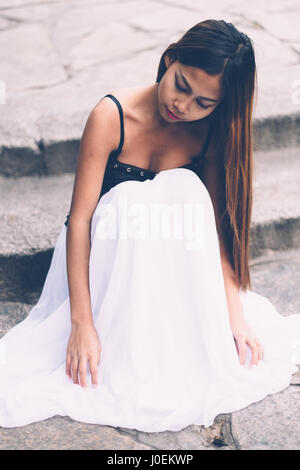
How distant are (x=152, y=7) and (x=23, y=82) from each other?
1502mm

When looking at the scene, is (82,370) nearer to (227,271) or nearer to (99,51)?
(227,271)

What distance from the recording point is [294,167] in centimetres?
279

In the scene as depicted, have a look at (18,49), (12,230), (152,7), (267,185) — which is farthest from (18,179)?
(152,7)

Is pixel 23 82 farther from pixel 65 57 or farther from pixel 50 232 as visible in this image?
pixel 50 232

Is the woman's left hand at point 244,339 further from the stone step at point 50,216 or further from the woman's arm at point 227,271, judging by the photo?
the stone step at point 50,216

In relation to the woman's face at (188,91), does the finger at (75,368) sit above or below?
below

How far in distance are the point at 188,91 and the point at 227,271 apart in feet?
2.17

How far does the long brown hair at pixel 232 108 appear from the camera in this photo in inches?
62.8

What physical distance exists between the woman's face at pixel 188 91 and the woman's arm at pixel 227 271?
0.84ft

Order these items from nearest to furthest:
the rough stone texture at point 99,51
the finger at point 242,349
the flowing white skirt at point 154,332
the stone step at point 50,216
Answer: the flowing white skirt at point 154,332 < the finger at point 242,349 < the stone step at point 50,216 < the rough stone texture at point 99,51

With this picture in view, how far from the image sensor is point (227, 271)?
2004mm

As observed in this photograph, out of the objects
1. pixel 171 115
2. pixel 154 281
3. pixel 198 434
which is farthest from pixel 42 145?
pixel 198 434

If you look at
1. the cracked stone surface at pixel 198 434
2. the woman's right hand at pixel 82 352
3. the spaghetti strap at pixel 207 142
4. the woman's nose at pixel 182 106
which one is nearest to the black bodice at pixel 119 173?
the spaghetti strap at pixel 207 142

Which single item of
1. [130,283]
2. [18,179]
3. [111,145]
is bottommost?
[18,179]
